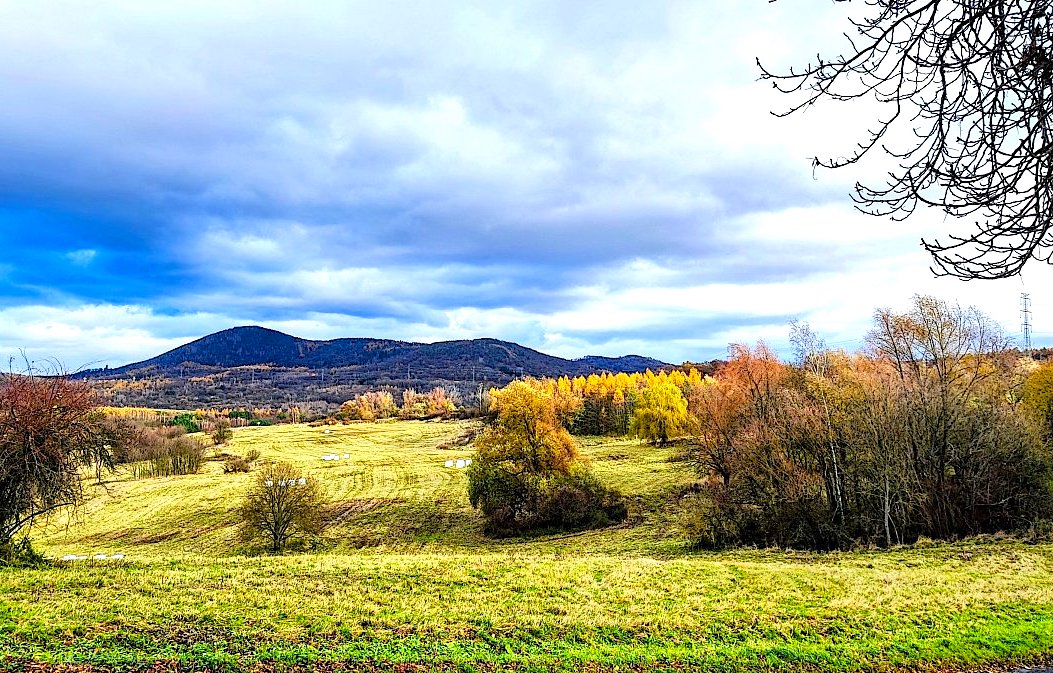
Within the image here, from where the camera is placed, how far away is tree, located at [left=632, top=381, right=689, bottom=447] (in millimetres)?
61531

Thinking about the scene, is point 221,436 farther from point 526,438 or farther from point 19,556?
point 19,556

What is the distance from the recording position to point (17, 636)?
8508 mm

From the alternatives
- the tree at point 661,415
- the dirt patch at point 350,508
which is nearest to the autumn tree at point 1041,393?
the tree at point 661,415

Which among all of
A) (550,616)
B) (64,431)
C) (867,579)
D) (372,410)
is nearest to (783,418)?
(867,579)

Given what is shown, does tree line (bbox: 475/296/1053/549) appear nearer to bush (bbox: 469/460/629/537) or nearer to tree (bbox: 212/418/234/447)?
bush (bbox: 469/460/629/537)

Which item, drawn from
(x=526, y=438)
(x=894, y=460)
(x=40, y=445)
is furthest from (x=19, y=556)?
(x=526, y=438)

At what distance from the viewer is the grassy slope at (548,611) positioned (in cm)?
890

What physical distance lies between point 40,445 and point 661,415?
52796 millimetres

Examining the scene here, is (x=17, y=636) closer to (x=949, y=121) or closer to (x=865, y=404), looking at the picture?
(x=949, y=121)

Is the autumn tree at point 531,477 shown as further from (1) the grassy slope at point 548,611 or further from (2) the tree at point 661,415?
(2) the tree at point 661,415

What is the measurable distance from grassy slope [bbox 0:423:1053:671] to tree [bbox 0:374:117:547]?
154 centimetres

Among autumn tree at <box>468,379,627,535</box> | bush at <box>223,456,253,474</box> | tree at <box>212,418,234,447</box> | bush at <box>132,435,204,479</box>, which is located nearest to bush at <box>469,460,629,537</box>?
autumn tree at <box>468,379,627,535</box>

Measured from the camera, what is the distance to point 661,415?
202ft

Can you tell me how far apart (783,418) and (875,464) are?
348 cm
